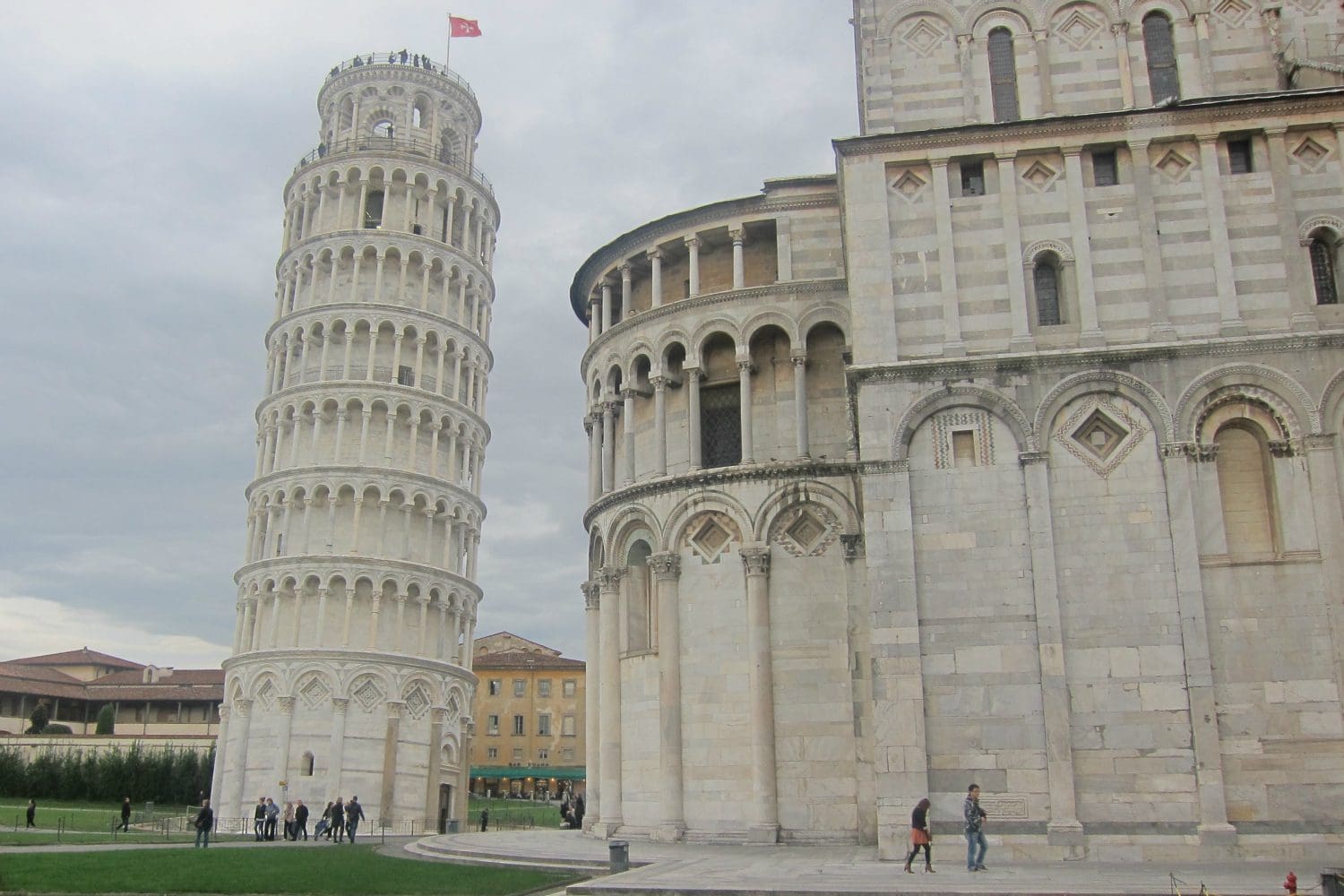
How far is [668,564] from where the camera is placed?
1137 inches

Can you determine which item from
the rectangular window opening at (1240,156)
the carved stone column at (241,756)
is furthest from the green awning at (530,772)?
the rectangular window opening at (1240,156)

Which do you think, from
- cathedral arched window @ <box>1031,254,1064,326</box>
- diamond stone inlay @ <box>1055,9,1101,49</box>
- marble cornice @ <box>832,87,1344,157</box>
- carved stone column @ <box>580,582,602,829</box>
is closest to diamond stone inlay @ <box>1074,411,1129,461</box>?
cathedral arched window @ <box>1031,254,1064,326</box>

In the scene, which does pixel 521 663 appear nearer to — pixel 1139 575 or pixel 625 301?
pixel 625 301

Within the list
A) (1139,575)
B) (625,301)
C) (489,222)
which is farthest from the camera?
(489,222)

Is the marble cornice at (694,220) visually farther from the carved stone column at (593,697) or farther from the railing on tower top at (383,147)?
the railing on tower top at (383,147)

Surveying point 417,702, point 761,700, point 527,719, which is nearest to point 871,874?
point 761,700

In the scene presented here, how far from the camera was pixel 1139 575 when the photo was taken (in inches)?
835

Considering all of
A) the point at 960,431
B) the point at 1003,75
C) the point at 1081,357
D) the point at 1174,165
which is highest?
the point at 1003,75

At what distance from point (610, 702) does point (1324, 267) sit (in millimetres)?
18563

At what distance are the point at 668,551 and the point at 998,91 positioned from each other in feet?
41.7

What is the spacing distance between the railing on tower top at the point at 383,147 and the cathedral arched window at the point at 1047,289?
44.1m

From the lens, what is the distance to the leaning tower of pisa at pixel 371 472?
2076 inches

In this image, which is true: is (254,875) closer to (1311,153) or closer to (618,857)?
(618,857)

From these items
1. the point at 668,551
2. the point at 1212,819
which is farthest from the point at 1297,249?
the point at 668,551
